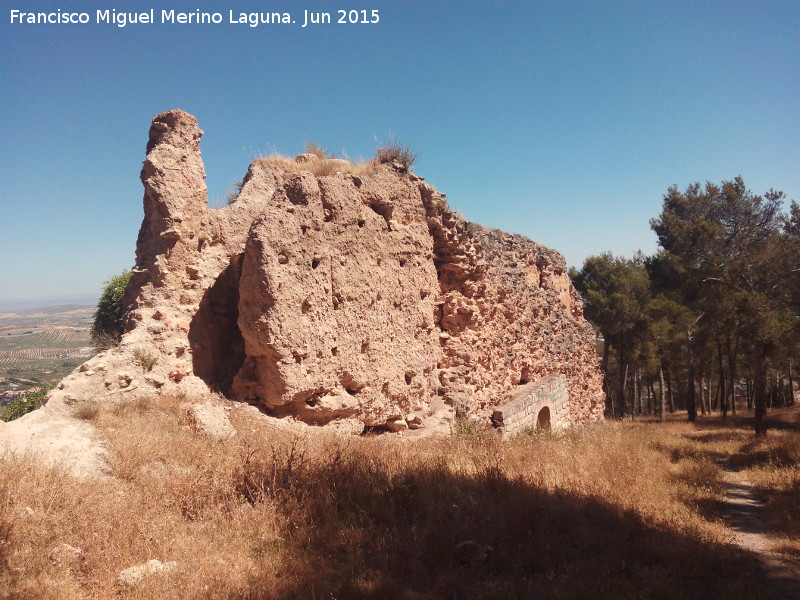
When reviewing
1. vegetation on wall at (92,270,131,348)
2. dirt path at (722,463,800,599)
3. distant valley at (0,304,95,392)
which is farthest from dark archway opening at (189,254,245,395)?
distant valley at (0,304,95,392)

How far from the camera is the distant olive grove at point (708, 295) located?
41.5ft

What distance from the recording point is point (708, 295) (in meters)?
14.0

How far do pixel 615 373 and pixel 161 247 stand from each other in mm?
30165

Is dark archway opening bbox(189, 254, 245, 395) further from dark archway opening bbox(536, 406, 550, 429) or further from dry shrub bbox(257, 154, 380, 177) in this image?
dark archway opening bbox(536, 406, 550, 429)

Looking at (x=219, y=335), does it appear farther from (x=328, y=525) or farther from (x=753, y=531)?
(x=753, y=531)

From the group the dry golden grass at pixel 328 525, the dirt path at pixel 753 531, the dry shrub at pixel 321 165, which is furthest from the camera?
the dry shrub at pixel 321 165

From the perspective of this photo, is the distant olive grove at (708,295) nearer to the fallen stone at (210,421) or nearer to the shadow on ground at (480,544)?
the shadow on ground at (480,544)

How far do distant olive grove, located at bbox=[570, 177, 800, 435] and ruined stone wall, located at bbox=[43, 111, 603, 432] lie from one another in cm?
851

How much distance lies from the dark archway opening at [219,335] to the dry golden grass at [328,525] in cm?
96

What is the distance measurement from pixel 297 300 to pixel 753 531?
6.17m

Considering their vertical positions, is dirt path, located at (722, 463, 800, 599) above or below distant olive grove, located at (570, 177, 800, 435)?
below

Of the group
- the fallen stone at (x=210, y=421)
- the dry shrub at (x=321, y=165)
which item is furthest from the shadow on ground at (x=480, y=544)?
the dry shrub at (x=321, y=165)

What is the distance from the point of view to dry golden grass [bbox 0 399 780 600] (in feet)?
11.3

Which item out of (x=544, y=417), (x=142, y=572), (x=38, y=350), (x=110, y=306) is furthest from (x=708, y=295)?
(x=38, y=350)
